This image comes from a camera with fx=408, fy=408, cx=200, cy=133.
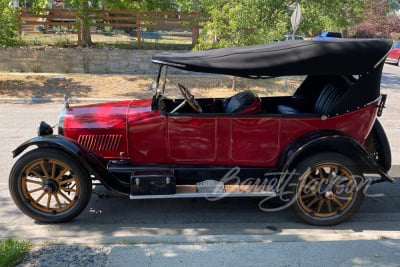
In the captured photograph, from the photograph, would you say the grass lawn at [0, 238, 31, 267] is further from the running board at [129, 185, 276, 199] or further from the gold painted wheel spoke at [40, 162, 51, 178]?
the running board at [129, 185, 276, 199]

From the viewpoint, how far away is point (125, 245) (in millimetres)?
3439

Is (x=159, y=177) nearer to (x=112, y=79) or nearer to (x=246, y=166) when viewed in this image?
(x=246, y=166)

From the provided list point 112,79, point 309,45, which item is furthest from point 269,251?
point 112,79

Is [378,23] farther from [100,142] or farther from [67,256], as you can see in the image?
[67,256]

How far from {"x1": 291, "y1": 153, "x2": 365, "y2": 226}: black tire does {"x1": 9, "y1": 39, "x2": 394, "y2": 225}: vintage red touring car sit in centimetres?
1

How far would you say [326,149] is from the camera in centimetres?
420

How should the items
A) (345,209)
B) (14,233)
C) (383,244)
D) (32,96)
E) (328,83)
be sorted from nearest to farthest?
(383,244), (14,233), (345,209), (328,83), (32,96)

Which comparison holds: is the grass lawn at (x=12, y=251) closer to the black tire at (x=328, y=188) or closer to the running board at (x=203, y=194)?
the running board at (x=203, y=194)

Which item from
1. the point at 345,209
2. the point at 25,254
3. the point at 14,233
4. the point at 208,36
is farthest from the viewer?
the point at 208,36

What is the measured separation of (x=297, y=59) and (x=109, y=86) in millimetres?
9711

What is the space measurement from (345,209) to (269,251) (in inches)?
51.3

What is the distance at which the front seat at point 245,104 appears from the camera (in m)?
4.36

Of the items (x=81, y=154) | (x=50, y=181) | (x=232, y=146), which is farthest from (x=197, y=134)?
(x=50, y=181)

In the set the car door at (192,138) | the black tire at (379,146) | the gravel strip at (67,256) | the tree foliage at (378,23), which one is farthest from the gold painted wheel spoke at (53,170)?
the tree foliage at (378,23)
